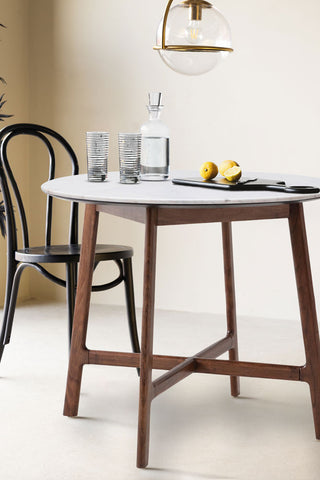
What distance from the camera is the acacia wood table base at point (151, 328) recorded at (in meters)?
1.95

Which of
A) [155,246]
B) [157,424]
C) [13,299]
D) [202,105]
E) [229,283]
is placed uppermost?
[202,105]

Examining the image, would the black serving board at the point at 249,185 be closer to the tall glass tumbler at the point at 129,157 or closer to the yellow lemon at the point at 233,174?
the yellow lemon at the point at 233,174

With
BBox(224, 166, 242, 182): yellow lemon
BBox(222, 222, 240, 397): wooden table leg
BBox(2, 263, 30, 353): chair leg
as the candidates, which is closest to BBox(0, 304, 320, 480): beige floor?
BBox(222, 222, 240, 397): wooden table leg

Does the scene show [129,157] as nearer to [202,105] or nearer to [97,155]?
[97,155]

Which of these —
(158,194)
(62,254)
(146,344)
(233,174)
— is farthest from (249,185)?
(62,254)

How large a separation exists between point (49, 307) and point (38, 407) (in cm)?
164

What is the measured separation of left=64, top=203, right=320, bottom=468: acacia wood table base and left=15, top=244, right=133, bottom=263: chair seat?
201 millimetres

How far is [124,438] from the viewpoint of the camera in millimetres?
2184

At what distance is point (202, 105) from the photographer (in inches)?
152

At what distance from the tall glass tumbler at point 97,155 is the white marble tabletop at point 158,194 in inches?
2.6

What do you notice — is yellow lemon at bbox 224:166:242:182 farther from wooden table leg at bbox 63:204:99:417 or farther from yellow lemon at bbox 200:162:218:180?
wooden table leg at bbox 63:204:99:417

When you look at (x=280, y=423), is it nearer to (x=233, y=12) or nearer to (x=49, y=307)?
(x=49, y=307)

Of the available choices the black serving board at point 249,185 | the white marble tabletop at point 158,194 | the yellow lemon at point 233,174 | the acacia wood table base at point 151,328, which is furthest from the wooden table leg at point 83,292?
the yellow lemon at point 233,174

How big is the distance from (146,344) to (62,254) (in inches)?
26.4
